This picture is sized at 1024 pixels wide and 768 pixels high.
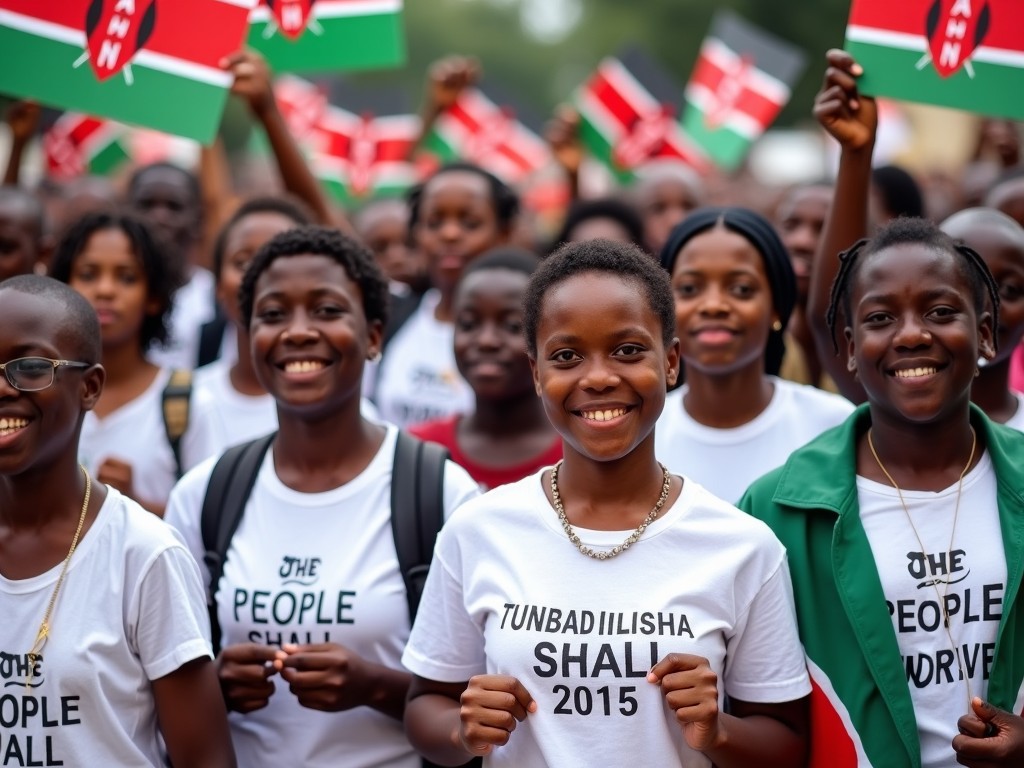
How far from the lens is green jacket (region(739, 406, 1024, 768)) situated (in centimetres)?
326

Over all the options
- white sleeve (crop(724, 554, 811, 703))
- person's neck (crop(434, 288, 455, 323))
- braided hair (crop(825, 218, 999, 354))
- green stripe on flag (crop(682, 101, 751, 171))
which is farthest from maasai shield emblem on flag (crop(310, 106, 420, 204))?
white sleeve (crop(724, 554, 811, 703))

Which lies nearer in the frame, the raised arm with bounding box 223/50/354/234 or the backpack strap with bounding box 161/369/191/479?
the backpack strap with bounding box 161/369/191/479

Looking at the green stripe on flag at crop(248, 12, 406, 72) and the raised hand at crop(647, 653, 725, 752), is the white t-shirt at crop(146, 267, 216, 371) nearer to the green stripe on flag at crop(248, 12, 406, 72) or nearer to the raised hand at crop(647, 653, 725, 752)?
the green stripe on flag at crop(248, 12, 406, 72)

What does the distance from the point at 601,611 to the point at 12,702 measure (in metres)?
1.48

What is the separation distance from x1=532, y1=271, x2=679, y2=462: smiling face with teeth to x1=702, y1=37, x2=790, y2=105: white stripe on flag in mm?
6139

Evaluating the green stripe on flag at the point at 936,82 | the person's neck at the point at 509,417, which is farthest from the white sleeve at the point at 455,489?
the green stripe on flag at the point at 936,82

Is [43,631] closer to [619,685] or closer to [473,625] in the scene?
[473,625]

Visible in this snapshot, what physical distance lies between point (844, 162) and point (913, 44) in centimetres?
45

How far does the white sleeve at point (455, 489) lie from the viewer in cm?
388

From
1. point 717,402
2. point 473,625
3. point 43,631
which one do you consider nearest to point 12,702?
point 43,631

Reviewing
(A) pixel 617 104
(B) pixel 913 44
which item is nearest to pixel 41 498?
(B) pixel 913 44

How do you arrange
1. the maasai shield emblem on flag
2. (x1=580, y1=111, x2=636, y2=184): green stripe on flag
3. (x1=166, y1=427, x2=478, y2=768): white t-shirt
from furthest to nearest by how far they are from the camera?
the maasai shield emblem on flag < (x1=580, y1=111, x2=636, y2=184): green stripe on flag < (x1=166, y1=427, x2=478, y2=768): white t-shirt

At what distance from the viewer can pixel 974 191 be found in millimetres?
7332

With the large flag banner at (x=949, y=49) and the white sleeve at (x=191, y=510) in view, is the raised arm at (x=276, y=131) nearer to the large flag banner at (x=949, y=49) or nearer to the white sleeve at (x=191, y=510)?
the white sleeve at (x=191, y=510)
